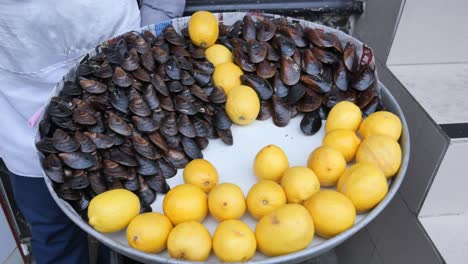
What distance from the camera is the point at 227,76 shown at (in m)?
1.09

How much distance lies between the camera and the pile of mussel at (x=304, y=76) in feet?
3.50

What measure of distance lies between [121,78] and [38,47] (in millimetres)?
395

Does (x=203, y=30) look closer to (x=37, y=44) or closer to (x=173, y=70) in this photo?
(x=173, y=70)

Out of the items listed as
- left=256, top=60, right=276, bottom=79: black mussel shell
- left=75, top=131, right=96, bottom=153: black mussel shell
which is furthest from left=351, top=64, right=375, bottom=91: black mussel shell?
left=75, top=131, right=96, bottom=153: black mussel shell

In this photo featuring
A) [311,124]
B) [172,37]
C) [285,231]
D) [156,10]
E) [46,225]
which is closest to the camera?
[285,231]

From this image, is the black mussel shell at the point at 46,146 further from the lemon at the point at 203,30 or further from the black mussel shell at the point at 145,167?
the lemon at the point at 203,30

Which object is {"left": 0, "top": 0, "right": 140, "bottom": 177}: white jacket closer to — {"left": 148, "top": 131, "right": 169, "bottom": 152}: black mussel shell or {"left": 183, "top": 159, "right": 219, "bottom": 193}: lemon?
{"left": 148, "top": 131, "right": 169, "bottom": 152}: black mussel shell

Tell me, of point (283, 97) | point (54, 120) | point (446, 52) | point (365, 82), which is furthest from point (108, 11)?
point (446, 52)

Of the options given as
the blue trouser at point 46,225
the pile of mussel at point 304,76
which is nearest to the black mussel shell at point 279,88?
the pile of mussel at point 304,76

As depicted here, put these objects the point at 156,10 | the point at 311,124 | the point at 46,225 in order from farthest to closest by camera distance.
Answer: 1. the point at 46,225
2. the point at 156,10
3. the point at 311,124

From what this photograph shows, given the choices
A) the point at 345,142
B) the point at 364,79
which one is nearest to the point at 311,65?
the point at 364,79

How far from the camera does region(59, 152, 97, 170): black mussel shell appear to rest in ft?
2.87

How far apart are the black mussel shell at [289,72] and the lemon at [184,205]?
0.40 meters

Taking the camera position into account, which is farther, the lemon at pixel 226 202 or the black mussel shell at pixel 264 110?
the black mussel shell at pixel 264 110
